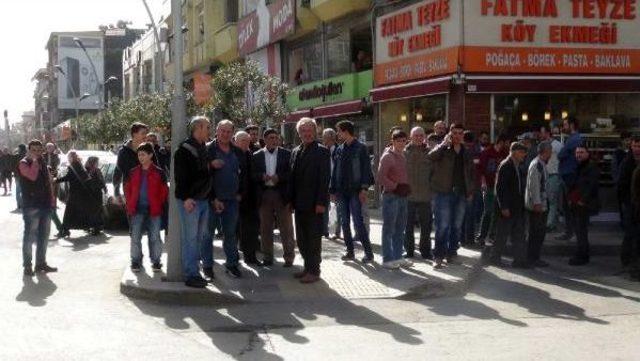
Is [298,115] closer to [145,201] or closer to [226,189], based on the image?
[145,201]

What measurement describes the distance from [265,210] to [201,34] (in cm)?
3034

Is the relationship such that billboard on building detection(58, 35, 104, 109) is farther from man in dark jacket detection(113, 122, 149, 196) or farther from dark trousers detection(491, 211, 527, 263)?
dark trousers detection(491, 211, 527, 263)

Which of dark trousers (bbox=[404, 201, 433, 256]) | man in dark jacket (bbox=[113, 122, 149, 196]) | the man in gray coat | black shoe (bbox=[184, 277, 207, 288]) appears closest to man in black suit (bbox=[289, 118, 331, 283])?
black shoe (bbox=[184, 277, 207, 288])

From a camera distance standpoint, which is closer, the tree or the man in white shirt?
the man in white shirt

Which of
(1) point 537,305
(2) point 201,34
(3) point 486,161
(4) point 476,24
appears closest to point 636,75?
(4) point 476,24

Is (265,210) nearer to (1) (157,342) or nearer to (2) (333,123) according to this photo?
(1) (157,342)

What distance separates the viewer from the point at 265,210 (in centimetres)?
1058

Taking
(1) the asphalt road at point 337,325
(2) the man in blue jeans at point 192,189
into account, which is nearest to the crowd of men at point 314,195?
(2) the man in blue jeans at point 192,189

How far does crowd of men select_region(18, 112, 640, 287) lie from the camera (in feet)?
30.9

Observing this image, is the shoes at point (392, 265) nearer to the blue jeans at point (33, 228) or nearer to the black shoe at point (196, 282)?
the black shoe at point (196, 282)

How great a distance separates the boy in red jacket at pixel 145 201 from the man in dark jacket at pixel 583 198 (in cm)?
544

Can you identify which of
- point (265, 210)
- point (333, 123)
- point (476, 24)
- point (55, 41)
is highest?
point (55, 41)

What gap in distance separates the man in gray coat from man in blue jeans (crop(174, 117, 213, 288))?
4487 mm

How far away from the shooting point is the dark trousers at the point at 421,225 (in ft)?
36.5
